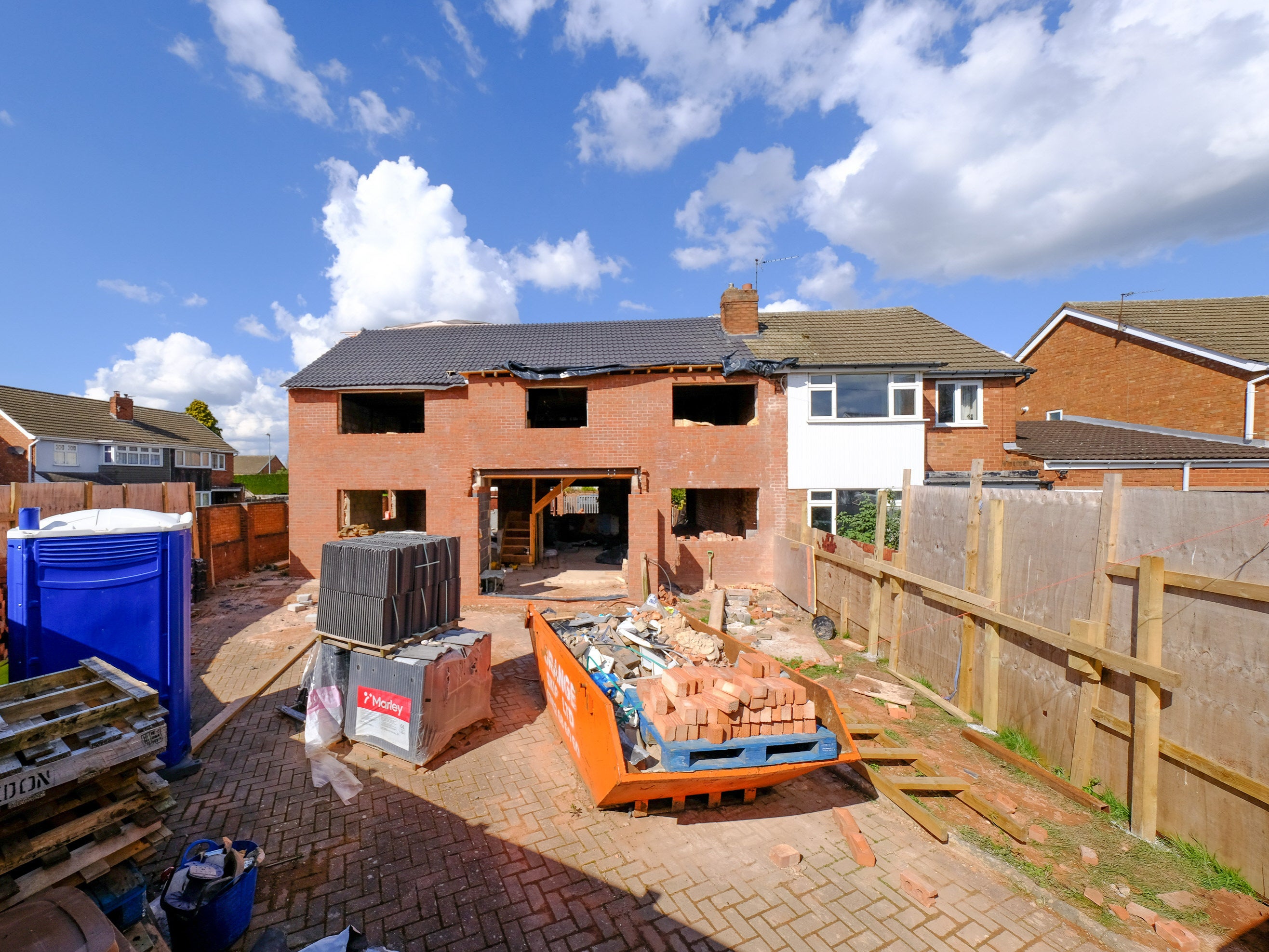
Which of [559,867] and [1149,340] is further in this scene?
[1149,340]

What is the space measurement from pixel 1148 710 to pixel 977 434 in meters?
12.2

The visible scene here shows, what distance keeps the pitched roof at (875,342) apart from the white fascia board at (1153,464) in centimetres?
278

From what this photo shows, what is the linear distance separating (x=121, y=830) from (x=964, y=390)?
17841mm

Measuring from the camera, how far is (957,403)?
14.6 metres

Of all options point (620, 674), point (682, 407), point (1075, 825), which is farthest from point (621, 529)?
point (1075, 825)

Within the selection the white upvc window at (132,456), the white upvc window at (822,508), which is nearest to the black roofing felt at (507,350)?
the white upvc window at (822,508)

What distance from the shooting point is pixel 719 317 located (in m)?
17.8

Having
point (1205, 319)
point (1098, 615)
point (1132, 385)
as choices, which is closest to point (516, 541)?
Result: point (1098, 615)

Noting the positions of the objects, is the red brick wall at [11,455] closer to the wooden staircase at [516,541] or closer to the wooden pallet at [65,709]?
the wooden staircase at [516,541]

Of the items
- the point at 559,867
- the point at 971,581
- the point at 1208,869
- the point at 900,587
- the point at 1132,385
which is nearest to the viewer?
the point at 1208,869

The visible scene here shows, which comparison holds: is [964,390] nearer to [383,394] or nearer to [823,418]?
[823,418]

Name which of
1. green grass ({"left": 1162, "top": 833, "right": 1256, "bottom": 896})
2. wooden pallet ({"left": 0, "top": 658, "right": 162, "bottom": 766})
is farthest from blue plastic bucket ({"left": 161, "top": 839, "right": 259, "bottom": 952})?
green grass ({"left": 1162, "top": 833, "right": 1256, "bottom": 896})

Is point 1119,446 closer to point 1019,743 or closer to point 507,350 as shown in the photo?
point 1019,743

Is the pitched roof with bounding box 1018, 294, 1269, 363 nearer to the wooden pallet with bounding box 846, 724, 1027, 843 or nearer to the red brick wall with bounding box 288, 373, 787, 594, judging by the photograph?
the red brick wall with bounding box 288, 373, 787, 594
